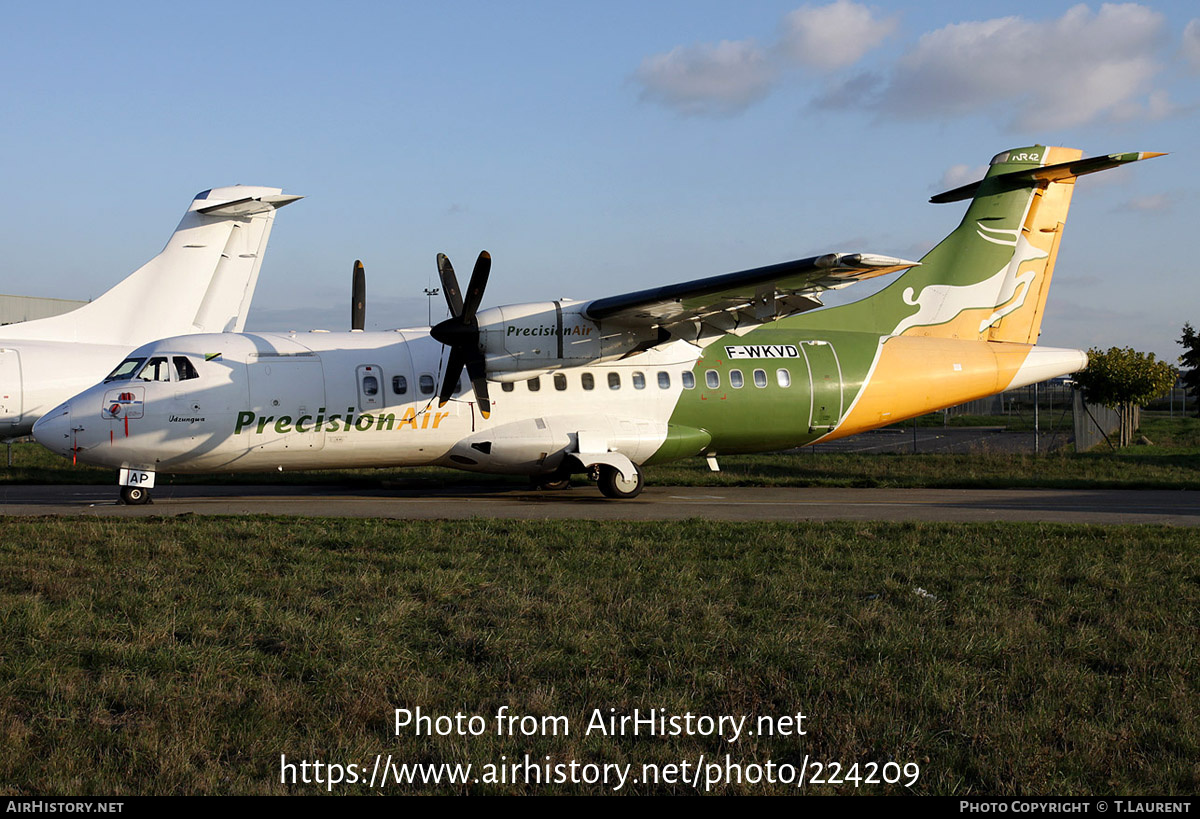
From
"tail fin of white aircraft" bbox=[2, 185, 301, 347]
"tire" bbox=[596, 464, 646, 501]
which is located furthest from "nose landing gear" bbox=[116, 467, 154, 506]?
"tail fin of white aircraft" bbox=[2, 185, 301, 347]

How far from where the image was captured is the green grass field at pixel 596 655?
5.10 meters

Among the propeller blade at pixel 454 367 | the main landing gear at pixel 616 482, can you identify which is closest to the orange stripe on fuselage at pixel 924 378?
the main landing gear at pixel 616 482

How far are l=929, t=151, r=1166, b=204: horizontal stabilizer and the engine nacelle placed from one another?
30.9 feet

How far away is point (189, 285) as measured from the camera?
2467 cm

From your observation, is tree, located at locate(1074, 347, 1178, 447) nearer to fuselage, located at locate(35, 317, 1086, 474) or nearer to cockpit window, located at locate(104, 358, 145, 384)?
fuselage, located at locate(35, 317, 1086, 474)

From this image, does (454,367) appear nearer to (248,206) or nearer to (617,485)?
(617,485)

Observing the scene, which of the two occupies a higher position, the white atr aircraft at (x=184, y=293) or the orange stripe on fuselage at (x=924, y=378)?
the white atr aircraft at (x=184, y=293)

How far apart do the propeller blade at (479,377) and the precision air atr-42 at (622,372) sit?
3 centimetres

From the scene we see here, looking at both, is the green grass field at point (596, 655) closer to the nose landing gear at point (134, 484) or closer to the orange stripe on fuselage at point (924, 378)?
the nose landing gear at point (134, 484)

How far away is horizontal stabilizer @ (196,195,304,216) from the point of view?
80.9 feet

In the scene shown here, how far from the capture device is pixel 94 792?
465cm

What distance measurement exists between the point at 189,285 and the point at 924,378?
18.5 metres

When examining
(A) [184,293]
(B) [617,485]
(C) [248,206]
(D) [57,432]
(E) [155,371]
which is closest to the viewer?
(D) [57,432]

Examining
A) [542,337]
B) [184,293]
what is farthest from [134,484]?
[184,293]
